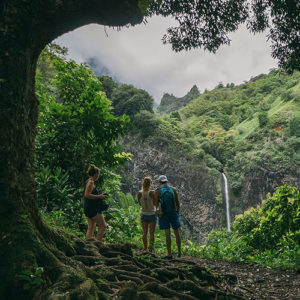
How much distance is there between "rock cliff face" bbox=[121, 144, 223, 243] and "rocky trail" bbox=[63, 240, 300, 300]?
23731mm

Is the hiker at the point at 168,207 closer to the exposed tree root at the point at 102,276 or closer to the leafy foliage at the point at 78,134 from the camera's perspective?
the exposed tree root at the point at 102,276

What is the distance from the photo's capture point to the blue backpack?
5233mm

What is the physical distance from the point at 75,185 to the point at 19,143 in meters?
5.26

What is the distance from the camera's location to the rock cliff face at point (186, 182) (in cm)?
2781

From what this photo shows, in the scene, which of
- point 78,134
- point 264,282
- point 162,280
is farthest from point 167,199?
point 78,134

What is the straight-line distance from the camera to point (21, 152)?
2.35 metres

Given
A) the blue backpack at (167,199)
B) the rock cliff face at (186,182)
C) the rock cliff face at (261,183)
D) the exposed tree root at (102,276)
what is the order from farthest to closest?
the rock cliff face at (186,182), the rock cliff face at (261,183), the blue backpack at (167,199), the exposed tree root at (102,276)

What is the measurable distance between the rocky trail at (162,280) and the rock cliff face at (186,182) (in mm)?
23731

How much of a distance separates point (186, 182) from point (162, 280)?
1068 inches

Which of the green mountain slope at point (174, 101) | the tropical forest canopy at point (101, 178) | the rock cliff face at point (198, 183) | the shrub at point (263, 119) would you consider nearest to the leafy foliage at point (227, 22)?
the tropical forest canopy at point (101, 178)

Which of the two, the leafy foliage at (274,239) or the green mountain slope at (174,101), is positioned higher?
the green mountain slope at (174,101)

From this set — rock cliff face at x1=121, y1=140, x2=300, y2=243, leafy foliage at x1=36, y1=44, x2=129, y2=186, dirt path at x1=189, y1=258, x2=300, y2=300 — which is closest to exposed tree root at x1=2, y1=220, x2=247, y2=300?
dirt path at x1=189, y1=258, x2=300, y2=300

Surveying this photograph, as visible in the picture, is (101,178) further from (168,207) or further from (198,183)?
(198,183)

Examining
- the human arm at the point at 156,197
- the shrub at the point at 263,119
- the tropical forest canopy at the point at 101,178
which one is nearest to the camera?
the human arm at the point at 156,197
